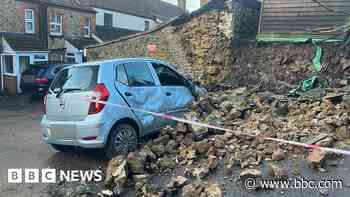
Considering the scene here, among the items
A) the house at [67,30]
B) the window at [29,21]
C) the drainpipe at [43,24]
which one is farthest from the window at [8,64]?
the house at [67,30]

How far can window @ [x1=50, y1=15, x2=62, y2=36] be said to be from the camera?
75.3 feet

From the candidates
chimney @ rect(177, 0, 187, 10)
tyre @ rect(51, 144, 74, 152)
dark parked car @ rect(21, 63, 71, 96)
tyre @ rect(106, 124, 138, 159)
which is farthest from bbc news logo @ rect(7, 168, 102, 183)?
chimney @ rect(177, 0, 187, 10)

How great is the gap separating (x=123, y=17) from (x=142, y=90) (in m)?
25.4

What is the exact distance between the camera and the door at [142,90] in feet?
21.3

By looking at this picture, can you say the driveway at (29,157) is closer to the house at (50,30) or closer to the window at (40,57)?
the house at (50,30)

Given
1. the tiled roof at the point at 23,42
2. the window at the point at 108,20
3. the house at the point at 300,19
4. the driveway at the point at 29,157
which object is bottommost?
the driveway at the point at 29,157

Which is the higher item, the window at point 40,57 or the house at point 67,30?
the house at point 67,30

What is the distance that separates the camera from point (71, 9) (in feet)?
79.8

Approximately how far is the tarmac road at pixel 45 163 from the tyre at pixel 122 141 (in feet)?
1.04

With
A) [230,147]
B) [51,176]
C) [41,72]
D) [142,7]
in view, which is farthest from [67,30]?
[230,147]

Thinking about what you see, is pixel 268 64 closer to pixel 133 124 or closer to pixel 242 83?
pixel 242 83

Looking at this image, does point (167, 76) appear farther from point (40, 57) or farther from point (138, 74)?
point (40, 57)

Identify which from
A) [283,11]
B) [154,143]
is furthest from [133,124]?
[283,11]

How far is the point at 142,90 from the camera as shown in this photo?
6734mm
